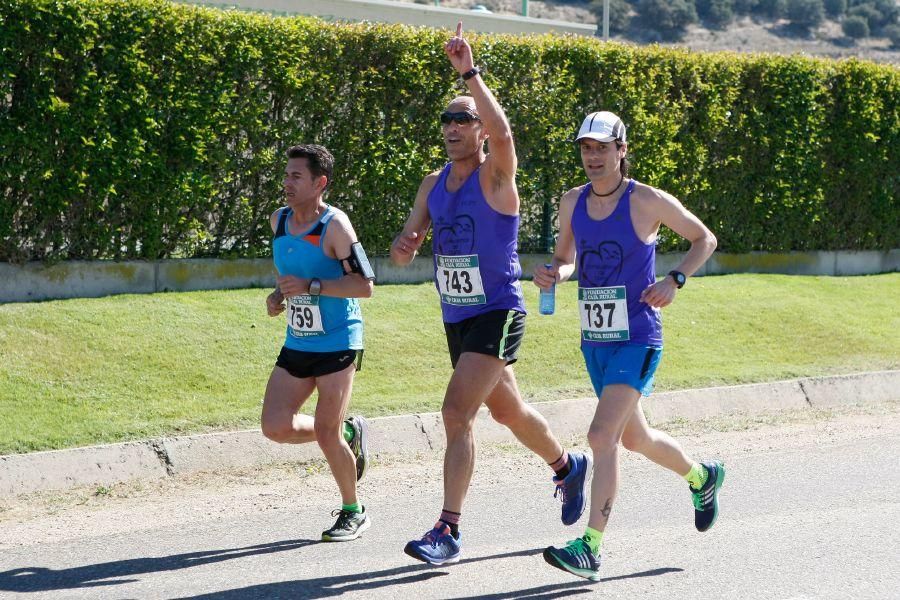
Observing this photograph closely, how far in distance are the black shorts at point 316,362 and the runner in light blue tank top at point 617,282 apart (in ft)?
3.48

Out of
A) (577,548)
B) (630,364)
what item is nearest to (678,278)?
(630,364)

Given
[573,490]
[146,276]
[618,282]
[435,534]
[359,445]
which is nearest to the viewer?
[435,534]

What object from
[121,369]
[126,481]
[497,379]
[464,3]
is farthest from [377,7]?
[464,3]

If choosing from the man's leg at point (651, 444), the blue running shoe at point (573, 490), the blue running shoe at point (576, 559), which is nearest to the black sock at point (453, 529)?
the blue running shoe at point (576, 559)

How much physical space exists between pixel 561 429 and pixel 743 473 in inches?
70.5

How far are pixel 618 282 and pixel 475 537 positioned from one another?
156 cm

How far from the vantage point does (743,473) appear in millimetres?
7762

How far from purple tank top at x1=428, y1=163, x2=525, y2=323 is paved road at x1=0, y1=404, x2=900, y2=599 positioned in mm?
1253

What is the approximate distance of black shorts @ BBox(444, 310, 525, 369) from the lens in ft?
19.1

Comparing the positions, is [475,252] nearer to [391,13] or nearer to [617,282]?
[617,282]

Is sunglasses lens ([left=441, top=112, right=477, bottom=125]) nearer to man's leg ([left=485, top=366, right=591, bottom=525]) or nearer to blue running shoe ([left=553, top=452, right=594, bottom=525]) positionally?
man's leg ([left=485, top=366, right=591, bottom=525])

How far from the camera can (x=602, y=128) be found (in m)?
5.69

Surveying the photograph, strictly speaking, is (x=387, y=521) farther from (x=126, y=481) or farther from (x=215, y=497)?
(x=126, y=481)

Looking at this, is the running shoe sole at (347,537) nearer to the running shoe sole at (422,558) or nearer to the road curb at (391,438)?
the running shoe sole at (422,558)
